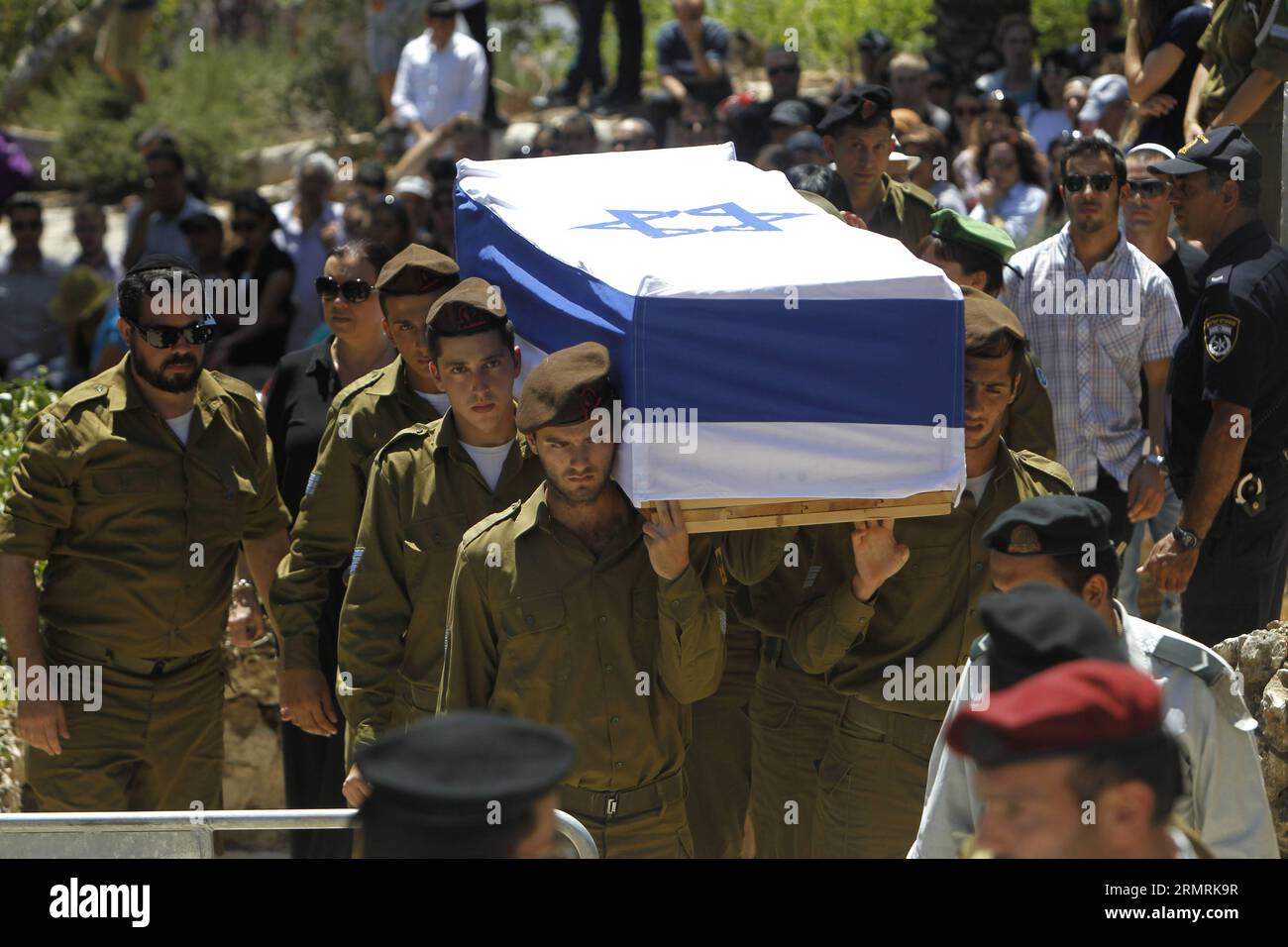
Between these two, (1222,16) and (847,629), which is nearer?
(847,629)

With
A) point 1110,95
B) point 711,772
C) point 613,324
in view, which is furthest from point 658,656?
point 1110,95

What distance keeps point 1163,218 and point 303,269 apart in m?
4.94

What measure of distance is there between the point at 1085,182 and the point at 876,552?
7.55 feet

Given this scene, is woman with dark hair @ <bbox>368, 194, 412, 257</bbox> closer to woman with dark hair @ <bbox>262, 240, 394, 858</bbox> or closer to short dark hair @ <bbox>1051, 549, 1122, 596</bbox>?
woman with dark hair @ <bbox>262, 240, 394, 858</bbox>

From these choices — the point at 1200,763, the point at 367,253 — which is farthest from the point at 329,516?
the point at 1200,763

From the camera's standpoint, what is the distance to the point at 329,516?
4609 millimetres

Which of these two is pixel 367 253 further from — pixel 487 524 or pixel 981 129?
pixel 981 129

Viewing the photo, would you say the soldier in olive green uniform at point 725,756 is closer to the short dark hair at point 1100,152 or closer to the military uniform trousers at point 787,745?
the military uniform trousers at point 787,745

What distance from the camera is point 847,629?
3.89m

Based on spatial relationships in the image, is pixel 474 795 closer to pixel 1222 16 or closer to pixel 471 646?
pixel 471 646

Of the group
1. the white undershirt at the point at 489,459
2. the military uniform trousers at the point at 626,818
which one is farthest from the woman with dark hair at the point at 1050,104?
the military uniform trousers at the point at 626,818

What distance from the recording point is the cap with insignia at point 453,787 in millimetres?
1979

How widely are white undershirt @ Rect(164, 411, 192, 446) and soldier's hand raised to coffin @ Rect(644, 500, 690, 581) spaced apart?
1.82 metres

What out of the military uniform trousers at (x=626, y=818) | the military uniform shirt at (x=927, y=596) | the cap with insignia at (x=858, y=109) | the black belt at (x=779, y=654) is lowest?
the military uniform trousers at (x=626, y=818)
